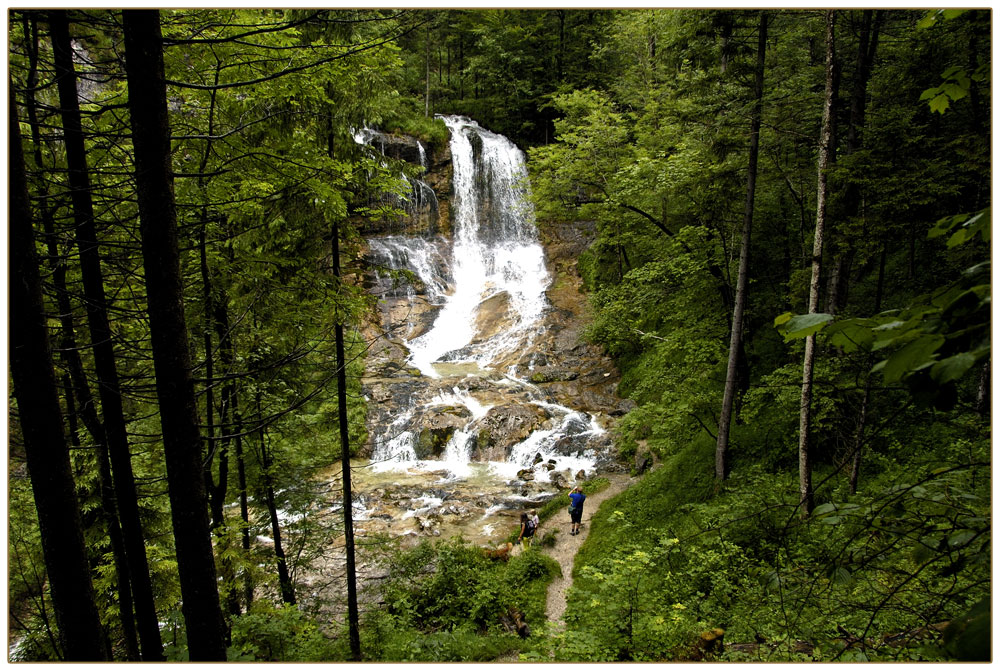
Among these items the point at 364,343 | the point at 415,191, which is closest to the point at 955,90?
the point at 364,343

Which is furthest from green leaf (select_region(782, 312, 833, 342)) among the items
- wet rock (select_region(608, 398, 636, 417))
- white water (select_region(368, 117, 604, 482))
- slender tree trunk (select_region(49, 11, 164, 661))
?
wet rock (select_region(608, 398, 636, 417))

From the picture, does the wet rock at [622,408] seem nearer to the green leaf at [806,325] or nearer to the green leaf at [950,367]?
the green leaf at [806,325]

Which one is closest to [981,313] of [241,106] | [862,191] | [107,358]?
[107,358]

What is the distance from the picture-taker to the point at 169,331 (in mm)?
3004

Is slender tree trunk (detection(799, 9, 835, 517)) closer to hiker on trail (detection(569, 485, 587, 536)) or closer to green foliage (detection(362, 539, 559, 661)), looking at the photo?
hiker on trail (detection(569, 485, 587, 536))

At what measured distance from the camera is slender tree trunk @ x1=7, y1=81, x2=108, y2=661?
109 inches

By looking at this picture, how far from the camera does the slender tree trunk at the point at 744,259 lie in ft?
25.9

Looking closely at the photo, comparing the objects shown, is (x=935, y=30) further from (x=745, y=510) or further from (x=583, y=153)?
(x=745, y=510)

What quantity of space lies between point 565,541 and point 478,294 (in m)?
17.6

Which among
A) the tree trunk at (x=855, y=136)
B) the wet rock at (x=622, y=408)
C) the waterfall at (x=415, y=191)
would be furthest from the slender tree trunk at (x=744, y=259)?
the waterfall at (x=415, y=191)

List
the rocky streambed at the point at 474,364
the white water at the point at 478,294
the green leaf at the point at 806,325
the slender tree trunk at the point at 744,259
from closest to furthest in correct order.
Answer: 1. the green leaf at the point at 806,325
2. the slender tree trunk at the point at 744,259
3. the rocky streambed at the point at 474,364
4. the white water at the point at 478,294

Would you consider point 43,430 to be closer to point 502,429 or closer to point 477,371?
point 502,429

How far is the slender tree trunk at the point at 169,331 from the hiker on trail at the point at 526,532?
27.1ft

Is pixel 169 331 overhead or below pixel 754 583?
overhead
